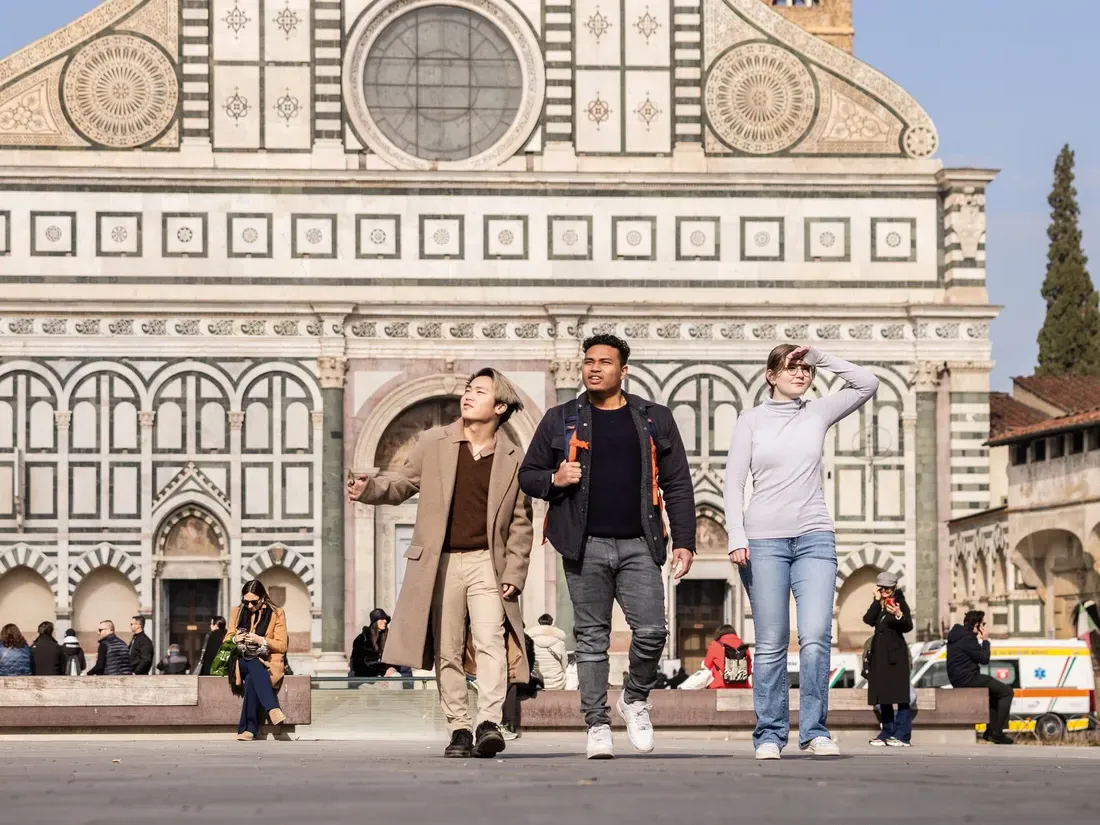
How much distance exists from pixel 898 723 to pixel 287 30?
72.4 feet

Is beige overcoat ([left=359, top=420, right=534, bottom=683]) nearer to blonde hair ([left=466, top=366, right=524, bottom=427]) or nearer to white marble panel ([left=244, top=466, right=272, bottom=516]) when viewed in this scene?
blonde hair ([left=466, top=366, right=524, bottom=427])

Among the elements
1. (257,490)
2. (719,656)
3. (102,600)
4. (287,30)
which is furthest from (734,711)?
(287,30)

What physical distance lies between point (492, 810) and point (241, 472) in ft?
98.2

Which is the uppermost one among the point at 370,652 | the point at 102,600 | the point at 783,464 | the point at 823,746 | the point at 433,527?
the point at 783,464

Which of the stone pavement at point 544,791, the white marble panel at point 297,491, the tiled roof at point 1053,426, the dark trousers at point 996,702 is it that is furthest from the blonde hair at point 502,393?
the white marble panel at point 297,491

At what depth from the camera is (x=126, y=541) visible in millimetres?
37312

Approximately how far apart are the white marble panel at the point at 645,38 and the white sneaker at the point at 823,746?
27.4m

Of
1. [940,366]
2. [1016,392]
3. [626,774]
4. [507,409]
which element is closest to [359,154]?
[940,366]

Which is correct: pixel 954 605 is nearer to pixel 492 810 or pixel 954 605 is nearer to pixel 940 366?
pixel 940 366

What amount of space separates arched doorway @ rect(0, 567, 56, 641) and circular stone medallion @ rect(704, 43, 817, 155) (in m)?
13.0

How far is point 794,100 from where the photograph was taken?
38.7 m

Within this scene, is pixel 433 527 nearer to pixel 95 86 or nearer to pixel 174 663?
pixel 174 663

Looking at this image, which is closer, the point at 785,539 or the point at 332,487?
the point at 785,539

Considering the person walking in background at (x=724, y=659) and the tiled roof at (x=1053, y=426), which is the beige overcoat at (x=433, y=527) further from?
the tiled roof at (x=1053, y=426)
